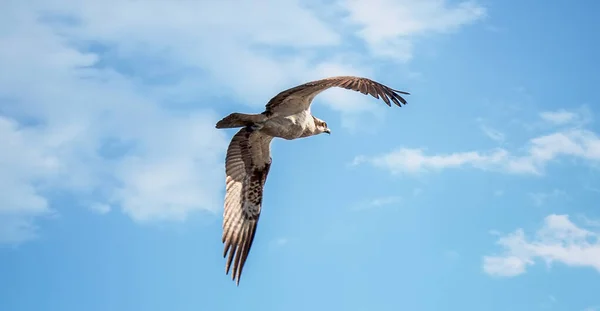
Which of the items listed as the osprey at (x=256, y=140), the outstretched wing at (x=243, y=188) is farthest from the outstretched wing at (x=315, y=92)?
the outstretched wing at (x=243, y=188)

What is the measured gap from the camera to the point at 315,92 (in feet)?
49.8

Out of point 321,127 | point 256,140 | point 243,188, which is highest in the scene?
point 321,127

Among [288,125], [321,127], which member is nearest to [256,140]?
[288,125]

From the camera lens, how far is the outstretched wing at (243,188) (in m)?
16.0

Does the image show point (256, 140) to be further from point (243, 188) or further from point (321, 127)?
point (321, 127)

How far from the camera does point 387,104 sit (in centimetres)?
1388

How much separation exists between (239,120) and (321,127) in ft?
7.75

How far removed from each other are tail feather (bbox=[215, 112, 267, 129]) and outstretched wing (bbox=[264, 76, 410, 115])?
0.20 metres

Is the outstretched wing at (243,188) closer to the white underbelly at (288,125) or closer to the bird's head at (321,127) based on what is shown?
the white underbelly at (288,125)

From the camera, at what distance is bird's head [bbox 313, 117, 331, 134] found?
16734mm

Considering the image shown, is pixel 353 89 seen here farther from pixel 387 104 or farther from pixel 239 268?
pixel 239 268

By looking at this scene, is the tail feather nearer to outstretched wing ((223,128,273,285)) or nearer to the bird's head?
outstretched wing ((223,128,273,285))

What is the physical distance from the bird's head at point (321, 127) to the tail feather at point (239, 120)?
1703 mm

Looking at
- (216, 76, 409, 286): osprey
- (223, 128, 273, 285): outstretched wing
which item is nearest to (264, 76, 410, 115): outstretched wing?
(216, 76, 409, 286): osprey
